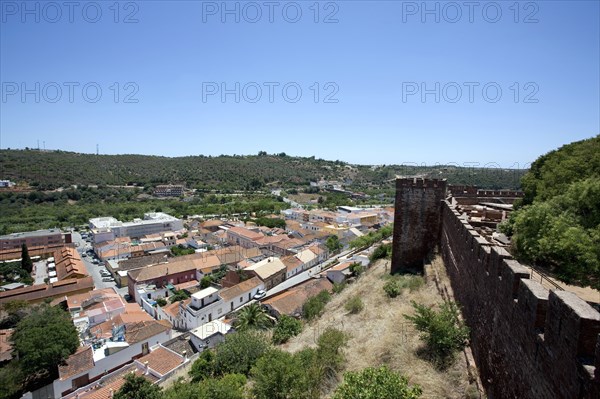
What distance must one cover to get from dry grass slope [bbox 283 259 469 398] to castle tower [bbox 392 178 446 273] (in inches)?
45.6

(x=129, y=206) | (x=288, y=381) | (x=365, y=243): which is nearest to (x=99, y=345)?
(x=288, y=381)

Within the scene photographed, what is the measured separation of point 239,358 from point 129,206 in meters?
64.5

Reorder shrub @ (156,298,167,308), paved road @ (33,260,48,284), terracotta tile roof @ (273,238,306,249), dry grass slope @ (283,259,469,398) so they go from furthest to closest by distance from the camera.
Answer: terracotta tile roof @ (273,238,306,249), paved road @ (33,260,48,284), shrub @ (156,298,167,308), dry grass slope @ (283,259,469,398)

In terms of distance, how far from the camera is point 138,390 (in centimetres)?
1381

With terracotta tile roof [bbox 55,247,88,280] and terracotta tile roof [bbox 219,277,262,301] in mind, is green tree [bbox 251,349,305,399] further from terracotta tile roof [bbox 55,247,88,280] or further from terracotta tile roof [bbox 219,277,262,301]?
terracotta tile roof [bbox 55,247,88,280]

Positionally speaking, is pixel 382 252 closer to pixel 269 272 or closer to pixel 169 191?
pixel 269 272

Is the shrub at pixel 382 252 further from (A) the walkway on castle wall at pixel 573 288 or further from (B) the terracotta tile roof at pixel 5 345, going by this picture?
(B) the terracotta tile roof at pixel 5 345

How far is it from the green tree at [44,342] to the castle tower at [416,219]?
2005 centimetres

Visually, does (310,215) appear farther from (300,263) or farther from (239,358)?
(239,358)

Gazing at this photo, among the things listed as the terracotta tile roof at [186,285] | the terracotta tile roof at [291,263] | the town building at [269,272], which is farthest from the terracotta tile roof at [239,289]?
the terracotta tile roof at [186,285]

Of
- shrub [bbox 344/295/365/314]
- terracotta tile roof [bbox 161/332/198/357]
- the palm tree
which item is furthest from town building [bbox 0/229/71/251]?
shrub [bbox 344/295/365/314]

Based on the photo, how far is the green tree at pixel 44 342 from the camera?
776 inches

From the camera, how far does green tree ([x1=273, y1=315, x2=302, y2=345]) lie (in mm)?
16375

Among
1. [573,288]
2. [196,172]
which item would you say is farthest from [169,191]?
[573,288]
